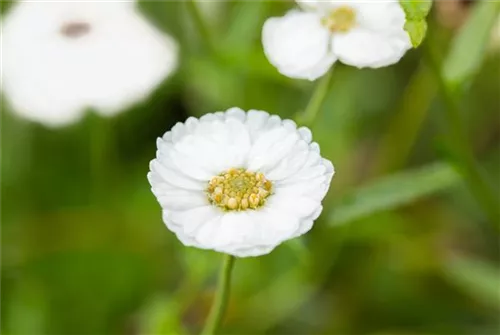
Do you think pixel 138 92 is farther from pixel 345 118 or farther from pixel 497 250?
pixel 497 250

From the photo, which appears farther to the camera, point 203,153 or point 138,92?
point 138,92

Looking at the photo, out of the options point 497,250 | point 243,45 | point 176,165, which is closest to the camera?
point 176,165

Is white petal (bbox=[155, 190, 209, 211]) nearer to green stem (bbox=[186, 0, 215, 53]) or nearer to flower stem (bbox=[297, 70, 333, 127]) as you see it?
flower stem (bbox=[297, 70, 333, 127])

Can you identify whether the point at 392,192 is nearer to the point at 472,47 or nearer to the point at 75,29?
the point at 472,47

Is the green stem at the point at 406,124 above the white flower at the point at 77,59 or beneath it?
beneath

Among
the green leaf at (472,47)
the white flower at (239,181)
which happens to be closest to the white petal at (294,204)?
the white flower at (239,181)

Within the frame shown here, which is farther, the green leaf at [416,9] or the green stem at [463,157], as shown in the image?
the green stem at [463,157]

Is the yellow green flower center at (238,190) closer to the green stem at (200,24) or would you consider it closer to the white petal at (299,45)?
the white petal at (299,45)

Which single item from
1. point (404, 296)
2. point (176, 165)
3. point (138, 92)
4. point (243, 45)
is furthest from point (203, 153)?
point (404, 296)
